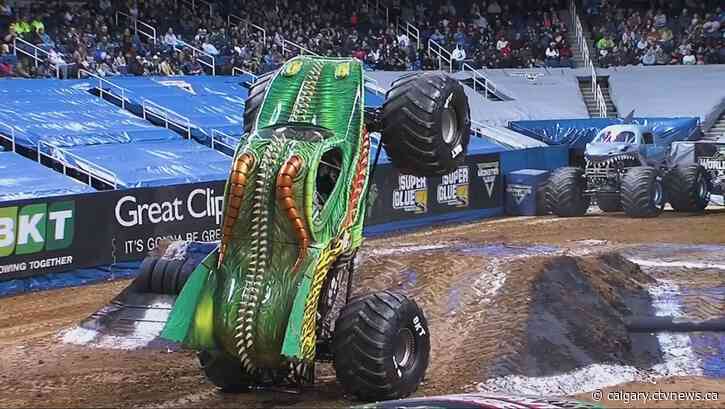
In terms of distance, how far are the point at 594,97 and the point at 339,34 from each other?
9100mm

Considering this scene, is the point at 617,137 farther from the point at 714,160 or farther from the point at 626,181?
the point at 714,160

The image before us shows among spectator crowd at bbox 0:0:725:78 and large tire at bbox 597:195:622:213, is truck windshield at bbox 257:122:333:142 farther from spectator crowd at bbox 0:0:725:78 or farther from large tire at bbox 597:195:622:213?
spectator crowd at bbox 0:0:725:78

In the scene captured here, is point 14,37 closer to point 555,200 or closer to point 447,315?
point 555,200

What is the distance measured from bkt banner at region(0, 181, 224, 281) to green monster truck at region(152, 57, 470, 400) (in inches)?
315

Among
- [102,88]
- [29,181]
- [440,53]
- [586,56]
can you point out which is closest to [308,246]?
[29,181]

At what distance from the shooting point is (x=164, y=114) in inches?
1001

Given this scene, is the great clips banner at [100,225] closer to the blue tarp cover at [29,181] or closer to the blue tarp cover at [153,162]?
the blue tarp cover at [29,181]

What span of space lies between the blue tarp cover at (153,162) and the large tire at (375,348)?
11355 millimetres

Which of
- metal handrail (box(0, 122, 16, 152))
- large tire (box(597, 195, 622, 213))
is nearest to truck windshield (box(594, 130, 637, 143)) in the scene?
large tire (box(597, 195, 622, 213))

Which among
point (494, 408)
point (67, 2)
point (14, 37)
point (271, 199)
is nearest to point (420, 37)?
point (67, 2)

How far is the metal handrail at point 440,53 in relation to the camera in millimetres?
35844

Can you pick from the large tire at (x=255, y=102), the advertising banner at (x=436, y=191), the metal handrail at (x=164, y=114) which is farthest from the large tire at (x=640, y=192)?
the large tire at (x=255, y=102)

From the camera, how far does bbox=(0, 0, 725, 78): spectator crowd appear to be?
27734mm

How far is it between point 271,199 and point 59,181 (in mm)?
11087
